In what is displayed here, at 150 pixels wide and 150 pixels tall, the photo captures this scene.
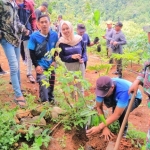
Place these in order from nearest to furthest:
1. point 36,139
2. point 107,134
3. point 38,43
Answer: point 36,139 < point 107,134 < point 38,43

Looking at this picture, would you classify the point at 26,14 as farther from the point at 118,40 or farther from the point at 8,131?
the point at 118,40

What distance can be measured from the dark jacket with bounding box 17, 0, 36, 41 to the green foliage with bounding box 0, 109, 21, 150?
2.30 metres

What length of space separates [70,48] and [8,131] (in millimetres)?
1793

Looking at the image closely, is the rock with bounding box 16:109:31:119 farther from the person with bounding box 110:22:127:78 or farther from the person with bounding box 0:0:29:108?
the person with bounding box 110:22:127:78

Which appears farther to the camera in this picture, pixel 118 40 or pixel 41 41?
pixel 118 40

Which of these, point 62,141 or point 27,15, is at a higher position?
point 27,15

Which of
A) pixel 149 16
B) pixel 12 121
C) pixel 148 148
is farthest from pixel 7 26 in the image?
pixel 149 16

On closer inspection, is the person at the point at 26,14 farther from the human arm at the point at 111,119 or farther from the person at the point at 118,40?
the person at the point at 118,40

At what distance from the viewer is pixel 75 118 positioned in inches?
130

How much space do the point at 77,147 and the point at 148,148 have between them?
954mm

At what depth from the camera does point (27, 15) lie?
514 centimetres

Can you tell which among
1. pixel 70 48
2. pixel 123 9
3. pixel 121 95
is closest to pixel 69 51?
pixel 70 48

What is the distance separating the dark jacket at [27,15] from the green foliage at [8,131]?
230 centimetres

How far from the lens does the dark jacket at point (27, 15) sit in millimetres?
5048
